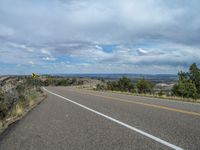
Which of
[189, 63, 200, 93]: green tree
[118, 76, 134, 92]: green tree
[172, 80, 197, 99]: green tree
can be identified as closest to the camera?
[172, 80, 197, 99]: green tree

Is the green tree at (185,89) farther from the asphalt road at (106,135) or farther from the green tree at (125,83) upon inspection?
the asphalt road at (106,135)

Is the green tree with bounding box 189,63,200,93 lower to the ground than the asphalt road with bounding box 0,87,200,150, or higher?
higher

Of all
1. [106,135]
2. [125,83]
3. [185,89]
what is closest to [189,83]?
[185,89]

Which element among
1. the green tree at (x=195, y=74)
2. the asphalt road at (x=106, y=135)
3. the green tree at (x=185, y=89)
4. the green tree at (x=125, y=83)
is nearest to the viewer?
the asphalt road at (x=106, y=135)

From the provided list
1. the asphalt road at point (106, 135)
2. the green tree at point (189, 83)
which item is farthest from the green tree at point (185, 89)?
the asphalt road at point (106, 135)

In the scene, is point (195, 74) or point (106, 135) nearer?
point (106, 135)

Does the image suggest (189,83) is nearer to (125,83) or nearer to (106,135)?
(125,83)

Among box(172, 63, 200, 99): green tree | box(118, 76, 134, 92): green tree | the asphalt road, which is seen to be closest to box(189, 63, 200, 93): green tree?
box(172, 63, 200, 99): green tree

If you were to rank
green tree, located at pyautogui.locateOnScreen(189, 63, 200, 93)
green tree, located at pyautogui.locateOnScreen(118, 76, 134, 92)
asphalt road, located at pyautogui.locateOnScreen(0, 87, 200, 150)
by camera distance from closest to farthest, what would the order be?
asphalt road, located at pyautogui.locateOnScreen(0, 87, 200, 150)
green tree, located at pyautogui.locateOnScreen(189, 63, 200, 93)
green tree, located at pyautogui.locateOnScreen(118, 76, 134, 92)

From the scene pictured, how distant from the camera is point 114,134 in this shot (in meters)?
8.41

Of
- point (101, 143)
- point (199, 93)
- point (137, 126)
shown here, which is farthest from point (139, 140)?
point (199, 93)

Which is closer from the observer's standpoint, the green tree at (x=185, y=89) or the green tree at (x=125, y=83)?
the green tree at (x=185, y=89)

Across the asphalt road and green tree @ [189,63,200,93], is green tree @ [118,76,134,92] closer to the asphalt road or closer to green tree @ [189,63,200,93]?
green tree @ [189,63,200,93]

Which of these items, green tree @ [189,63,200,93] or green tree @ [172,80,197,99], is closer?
green tree @ [172,80,197,99]
